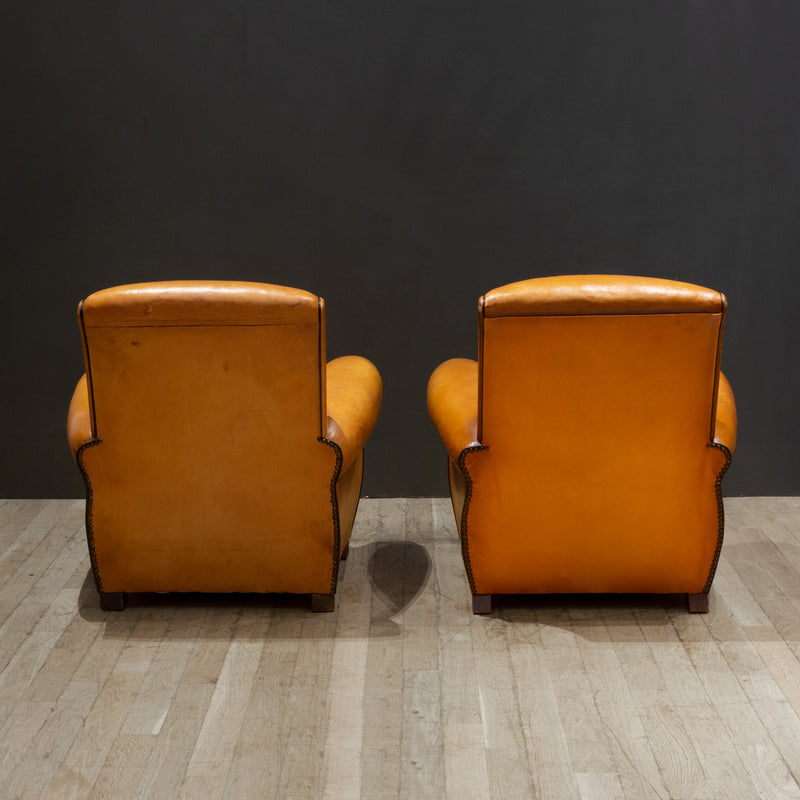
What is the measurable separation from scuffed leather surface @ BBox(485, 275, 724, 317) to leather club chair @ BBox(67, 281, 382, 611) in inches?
19.0

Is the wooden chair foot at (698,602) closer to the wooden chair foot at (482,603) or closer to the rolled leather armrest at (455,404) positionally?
the wooden chair foot at (482,603)

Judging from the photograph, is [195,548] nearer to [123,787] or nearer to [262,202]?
[123,787]

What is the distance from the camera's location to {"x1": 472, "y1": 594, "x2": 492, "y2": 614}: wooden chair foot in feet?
8.34

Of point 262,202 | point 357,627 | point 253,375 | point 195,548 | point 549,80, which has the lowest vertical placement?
point 357,627

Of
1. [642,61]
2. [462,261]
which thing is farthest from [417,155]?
[642,61]

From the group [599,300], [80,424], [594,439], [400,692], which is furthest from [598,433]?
[80,424]

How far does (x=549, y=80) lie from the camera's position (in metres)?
3.21

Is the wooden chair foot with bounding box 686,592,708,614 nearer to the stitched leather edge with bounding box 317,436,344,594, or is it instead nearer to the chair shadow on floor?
the chair shadow on floor

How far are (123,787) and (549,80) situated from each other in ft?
8.53

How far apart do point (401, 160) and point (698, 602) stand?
182 centimetres

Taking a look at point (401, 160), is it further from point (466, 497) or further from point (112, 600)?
point (112, 600)

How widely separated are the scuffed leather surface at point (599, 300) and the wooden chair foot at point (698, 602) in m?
0.82

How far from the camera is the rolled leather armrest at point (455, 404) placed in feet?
8.01

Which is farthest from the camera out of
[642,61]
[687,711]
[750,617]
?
[642,61]
